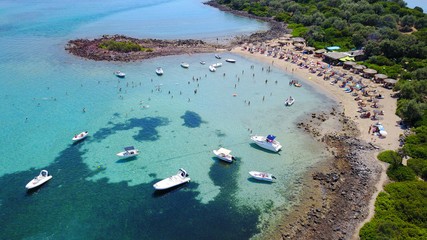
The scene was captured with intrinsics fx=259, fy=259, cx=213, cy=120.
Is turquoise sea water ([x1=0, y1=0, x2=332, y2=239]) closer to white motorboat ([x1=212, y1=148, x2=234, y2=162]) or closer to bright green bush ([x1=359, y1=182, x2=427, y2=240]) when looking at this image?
white motorboat ([x1=212, y1=148, x2=234, y2=162])

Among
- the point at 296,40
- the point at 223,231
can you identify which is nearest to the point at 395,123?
the point at 223,231

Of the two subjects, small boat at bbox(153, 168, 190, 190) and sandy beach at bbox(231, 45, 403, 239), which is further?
small boat at bbox(153, 168, 190, 190)

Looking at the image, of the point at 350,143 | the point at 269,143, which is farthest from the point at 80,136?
the point at 350,143

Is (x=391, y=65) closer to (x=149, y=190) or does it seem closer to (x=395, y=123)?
(x=395, y=123)

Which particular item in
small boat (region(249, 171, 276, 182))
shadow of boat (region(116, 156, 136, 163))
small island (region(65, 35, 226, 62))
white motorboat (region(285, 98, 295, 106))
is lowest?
small boat (region(249, 171, 276, 182))

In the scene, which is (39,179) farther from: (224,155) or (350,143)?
(350,143)

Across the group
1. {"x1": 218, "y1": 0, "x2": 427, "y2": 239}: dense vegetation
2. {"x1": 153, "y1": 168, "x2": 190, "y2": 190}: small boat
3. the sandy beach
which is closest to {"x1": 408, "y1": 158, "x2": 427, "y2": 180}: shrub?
{"x1": 218, "y1": 0, "x2": 427, "y2": 239}: dense vegetation

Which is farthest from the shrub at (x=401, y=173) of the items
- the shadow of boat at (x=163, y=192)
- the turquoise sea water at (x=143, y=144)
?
the shadow of boat at (x=163, y=192)

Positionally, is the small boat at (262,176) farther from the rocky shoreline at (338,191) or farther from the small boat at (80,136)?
the small boat at (80,136)
